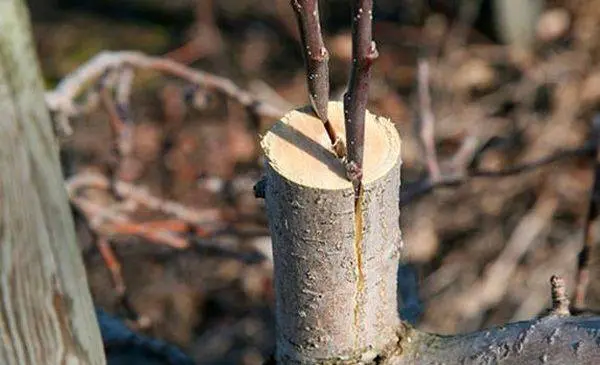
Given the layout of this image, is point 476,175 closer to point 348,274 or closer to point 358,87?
point 348,274

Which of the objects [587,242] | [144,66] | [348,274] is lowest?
[587,242]

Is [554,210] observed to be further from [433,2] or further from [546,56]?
[433,2]

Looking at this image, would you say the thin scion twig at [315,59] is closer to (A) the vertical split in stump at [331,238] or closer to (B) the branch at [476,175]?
(A) the vertical split in stump at [331,238]

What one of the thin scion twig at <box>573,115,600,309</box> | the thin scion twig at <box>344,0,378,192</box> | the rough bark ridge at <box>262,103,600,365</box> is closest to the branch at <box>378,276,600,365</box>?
the rough bark ridge at <box>262,103,600,365</box>

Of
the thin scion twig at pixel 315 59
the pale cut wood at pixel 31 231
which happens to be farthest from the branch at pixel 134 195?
the thin scion twig at pixel 315 59

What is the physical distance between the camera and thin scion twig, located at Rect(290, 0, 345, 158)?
0.92m

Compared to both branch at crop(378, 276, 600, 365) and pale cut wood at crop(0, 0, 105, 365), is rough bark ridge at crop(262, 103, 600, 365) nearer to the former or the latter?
branch at crop(378, 276, 600, 365)

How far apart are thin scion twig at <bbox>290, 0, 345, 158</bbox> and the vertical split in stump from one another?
16mm

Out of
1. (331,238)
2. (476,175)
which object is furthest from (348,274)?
(476,175)

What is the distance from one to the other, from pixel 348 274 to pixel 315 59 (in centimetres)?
24

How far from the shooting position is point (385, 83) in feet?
12.3

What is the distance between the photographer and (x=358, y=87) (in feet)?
3.17

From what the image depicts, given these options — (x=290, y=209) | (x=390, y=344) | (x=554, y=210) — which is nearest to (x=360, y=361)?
(x=390, y=344)

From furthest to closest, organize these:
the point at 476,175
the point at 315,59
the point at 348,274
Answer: the point at 476,175 < the point at 348,274 < the point at 315,59
